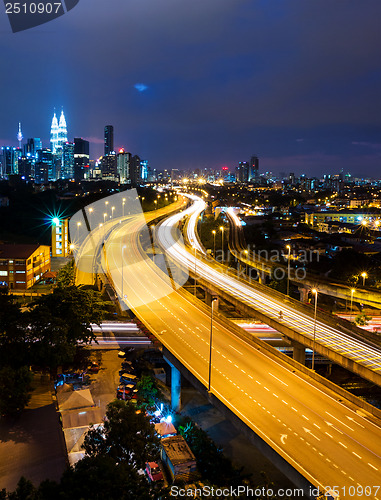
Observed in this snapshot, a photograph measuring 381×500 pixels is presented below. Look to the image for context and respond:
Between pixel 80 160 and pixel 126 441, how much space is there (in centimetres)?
15322

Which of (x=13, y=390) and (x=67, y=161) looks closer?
(x=13, y=390)

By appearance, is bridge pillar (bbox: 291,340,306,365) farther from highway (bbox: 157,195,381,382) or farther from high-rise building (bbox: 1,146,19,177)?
high-rise building (bbox: 1,146,19,177)

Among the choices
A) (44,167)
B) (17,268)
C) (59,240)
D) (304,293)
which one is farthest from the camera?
(44,167)

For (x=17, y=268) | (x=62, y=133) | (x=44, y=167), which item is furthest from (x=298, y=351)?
(x=62, y=133)

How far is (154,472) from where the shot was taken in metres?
9.82

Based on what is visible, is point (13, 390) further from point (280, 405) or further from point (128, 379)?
point (280, 405)

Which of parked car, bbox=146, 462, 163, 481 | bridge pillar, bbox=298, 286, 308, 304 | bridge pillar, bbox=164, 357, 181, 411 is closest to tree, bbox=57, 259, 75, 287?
bridge pillar, bbox=164, 357, 181, 411

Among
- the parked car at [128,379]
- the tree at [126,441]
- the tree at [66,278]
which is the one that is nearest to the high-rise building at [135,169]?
the tree at [66,278]

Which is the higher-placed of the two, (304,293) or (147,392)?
(304,293)

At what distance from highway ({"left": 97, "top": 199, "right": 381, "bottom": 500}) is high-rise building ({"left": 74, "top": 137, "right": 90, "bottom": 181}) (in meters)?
140

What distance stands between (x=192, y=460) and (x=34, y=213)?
50.3m

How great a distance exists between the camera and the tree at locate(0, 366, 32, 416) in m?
11.0

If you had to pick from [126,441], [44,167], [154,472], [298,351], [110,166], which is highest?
[110,166]

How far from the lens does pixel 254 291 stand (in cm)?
1873
